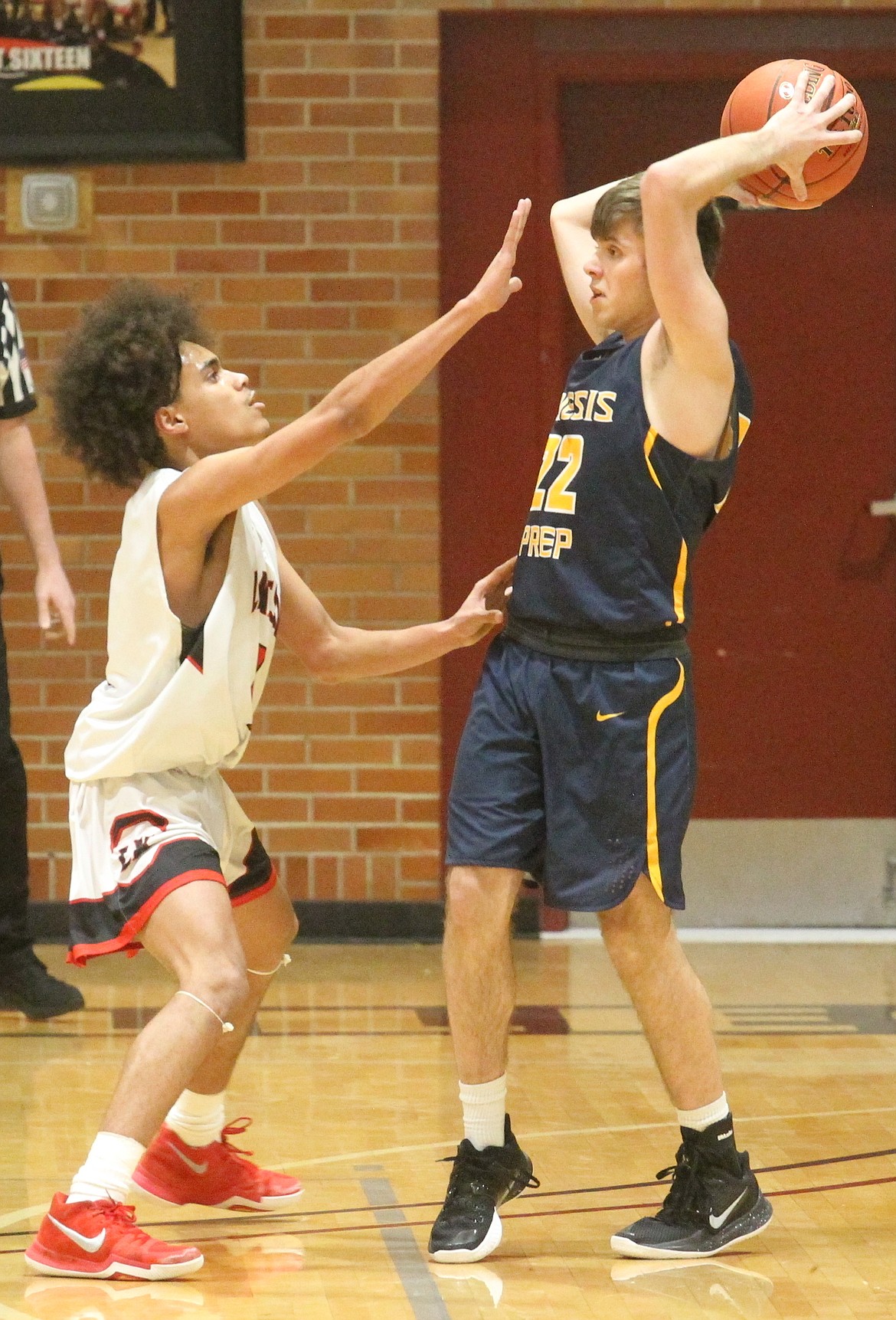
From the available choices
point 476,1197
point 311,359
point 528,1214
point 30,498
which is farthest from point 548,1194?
point 311,359

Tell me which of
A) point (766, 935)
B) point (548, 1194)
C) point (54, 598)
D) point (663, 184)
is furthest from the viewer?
point (766, 935)

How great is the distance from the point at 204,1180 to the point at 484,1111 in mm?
514

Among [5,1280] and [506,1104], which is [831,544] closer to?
[506,1104]

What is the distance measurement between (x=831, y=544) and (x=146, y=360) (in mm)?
2885

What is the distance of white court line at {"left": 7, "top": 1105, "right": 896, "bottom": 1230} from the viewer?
124 inches

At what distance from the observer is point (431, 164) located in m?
5.14

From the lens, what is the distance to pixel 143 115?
5074mm

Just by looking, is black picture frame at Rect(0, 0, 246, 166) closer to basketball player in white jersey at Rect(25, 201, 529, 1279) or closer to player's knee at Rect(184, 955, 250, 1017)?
basketball player in white jersey at Rect(25, 201, 529, 1279)

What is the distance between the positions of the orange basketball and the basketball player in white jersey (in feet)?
1.44

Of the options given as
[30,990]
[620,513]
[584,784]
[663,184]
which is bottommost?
[30,990]

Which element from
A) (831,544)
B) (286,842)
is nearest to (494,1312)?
(286,842)

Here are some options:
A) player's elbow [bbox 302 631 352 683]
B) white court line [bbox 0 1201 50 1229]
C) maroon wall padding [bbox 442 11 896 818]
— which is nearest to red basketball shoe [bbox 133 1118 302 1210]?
white court line [bbox 0 1201 50 1229]

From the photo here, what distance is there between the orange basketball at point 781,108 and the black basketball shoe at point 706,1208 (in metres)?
1.40

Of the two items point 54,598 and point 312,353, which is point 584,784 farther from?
point 312,353
